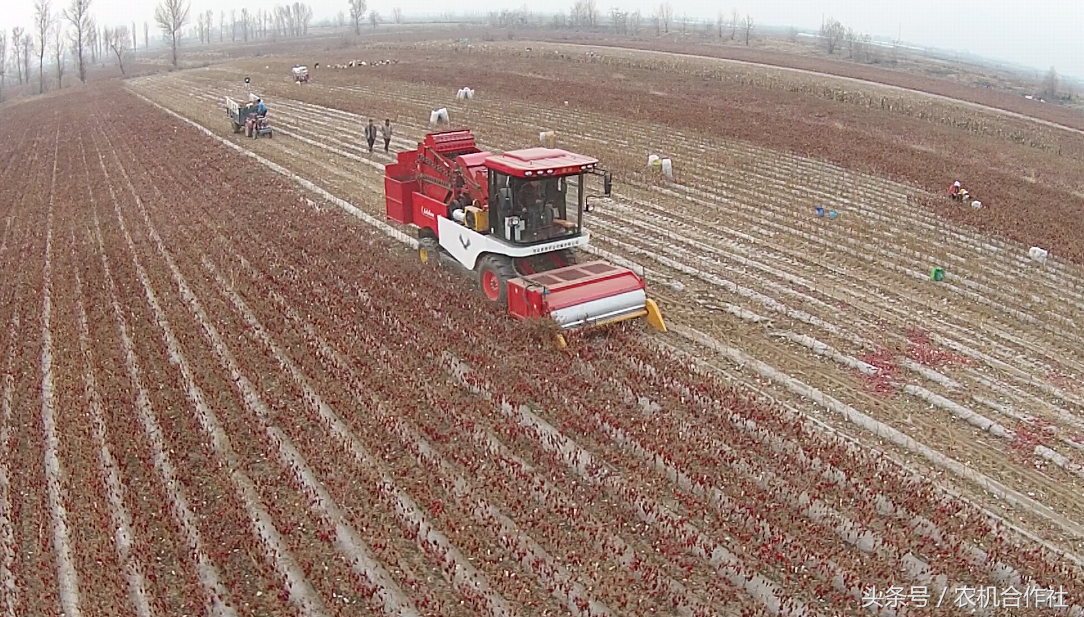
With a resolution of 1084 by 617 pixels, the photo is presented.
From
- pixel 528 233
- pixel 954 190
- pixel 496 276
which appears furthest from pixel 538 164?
pixel 954 190

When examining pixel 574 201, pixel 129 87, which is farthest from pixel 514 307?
pixel 129 87

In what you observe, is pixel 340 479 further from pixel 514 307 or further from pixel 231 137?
pixel 231 137

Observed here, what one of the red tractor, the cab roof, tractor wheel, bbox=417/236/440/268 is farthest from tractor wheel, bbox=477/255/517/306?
tractor wheel, bbox=417/236/440/268

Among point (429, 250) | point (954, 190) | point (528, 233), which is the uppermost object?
point (954, 190)

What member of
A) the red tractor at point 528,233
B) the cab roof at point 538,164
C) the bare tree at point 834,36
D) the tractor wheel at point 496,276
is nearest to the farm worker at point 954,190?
the red tractor at point 528,233

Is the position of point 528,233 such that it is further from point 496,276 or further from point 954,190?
point 954,190

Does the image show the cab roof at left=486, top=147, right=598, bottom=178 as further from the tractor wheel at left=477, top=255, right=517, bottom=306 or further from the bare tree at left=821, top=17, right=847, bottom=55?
the bare tree at left=821, top=17, right=847, bottom=55
